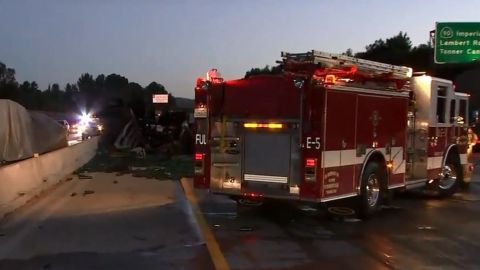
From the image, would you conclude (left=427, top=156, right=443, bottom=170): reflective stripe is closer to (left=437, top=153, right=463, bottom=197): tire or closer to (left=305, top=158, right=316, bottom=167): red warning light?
(left=437, top=153, right=463, bottom=197): tire

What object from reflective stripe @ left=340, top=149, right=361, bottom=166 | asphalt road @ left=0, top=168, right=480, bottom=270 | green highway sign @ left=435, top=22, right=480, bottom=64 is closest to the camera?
asphalt road @ left=0, top=168, right=480, bottom=270

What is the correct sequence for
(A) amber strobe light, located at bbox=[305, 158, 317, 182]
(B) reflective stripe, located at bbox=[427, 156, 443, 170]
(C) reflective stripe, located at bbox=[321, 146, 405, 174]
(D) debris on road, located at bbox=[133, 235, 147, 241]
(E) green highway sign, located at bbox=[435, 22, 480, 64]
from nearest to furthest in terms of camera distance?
(D) debris on road, located at bbox=[133, 235, 147, 241] → (A) amber strobe light, located at bbox=[305, 158, 317, 182] → (C) reflective stripe, located at bbox=[321, 146, 405, 174] → (B) reflective stripe, located at bbox=[427, 156, 443, 170] → (E) green highway sign, located at bbox=[435, 22, 480, 64]

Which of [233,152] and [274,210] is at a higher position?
[233,152]

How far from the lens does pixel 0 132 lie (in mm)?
16078

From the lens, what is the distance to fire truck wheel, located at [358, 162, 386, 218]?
1102 centimetres

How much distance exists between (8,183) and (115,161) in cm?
1127

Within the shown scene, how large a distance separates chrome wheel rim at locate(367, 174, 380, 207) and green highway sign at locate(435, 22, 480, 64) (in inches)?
808

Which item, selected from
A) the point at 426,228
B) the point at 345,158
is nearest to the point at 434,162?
the point at 426,228

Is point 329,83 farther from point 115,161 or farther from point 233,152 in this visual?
point 115,161

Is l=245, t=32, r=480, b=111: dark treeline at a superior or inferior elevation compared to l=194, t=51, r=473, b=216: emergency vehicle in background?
superior

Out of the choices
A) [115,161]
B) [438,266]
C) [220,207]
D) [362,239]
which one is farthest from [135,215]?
[115,161]

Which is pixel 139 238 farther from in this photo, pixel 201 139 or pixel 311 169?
pixel 311 169

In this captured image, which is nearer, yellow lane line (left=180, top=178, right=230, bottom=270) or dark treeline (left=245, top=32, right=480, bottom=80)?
yellow lane line (left=180, top=178, right=230, bottom=270)

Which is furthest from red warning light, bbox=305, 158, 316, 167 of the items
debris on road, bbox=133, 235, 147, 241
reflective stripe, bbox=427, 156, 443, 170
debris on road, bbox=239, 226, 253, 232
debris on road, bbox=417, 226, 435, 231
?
reflective stripe, bbox=427, 156, 443, 170
